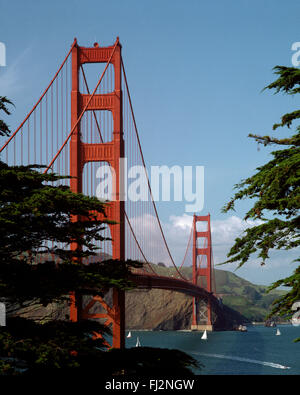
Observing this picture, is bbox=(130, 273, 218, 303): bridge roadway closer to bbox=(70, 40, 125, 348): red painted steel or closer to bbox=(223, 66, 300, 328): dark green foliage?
bbox=(70, 40, 125, 348): red painted steel

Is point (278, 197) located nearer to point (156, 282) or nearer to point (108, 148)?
A: point (108, 148)

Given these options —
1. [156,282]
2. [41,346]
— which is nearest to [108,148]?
[156,282]

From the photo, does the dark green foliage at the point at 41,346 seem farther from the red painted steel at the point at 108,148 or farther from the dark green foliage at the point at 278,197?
the red painted steel at the point at 108,148

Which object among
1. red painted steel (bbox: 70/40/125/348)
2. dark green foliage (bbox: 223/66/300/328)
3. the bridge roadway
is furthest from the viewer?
the bridge roadway

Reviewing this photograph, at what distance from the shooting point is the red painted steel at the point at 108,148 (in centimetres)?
2781

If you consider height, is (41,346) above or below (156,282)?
above

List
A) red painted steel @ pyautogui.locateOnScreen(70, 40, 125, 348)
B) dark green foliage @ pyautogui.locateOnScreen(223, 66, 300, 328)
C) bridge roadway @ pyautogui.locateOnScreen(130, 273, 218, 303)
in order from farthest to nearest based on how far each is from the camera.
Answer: bridge roadway @ pyautogui.locateOnScreen(130, 273, 218, 303)
red painted steel @ pyautogui.locateOnScreen(70, 40, 125, 348)
dark green foliage @ pyautogui.locateOnScreen(223, 66, 300, 328)

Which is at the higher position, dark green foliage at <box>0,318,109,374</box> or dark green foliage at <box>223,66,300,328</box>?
dark green foliage at <box>223,66,300,328</box>

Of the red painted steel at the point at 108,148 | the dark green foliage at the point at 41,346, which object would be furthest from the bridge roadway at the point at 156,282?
the dark green foliage at the point at 41,346

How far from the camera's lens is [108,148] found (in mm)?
30531

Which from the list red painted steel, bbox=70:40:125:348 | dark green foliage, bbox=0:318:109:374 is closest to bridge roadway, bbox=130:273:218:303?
red painted steel, bbox=70:40:125:348

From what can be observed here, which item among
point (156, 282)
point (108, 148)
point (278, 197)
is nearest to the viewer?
point (278, 197)

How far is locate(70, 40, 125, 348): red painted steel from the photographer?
27.8 meters

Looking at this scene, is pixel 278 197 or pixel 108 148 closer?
pixel 278 197
